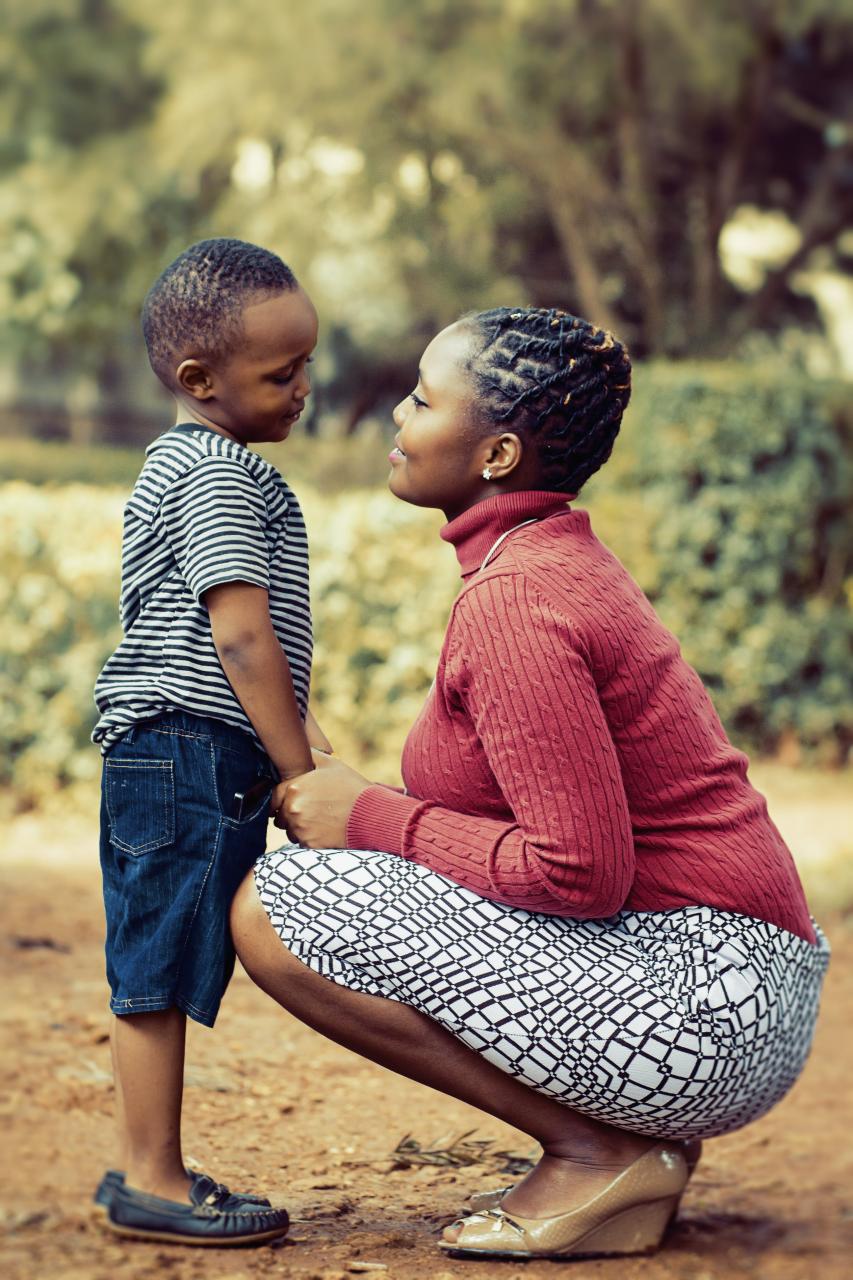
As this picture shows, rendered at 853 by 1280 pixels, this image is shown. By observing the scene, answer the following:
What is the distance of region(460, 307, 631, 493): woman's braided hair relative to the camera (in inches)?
99.3

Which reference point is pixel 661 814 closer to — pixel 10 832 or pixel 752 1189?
pixel 752 1189

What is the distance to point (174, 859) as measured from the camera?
2.45 metres

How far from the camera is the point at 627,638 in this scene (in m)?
2.44

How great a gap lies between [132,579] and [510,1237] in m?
1.28

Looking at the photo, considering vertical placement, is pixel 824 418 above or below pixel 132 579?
above

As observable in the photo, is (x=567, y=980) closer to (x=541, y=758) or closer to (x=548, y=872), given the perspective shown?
(x=548, y=872)

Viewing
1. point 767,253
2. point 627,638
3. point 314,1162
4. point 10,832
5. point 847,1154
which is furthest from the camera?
point 767,253

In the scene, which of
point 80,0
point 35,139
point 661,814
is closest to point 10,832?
point 661,814

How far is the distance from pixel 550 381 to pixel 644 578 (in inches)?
196

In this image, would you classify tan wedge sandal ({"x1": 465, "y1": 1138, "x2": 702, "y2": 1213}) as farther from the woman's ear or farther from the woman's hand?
the woman's ear

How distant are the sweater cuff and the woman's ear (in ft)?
1.90

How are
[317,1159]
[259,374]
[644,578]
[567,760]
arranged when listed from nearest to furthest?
[567,760] < [259,374] < [317,1159] < [644,578]

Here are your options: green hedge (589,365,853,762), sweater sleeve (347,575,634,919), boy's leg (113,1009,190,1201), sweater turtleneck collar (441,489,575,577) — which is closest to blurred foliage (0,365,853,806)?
green hedge (589,365,853,762)

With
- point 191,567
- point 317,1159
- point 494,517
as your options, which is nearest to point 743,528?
point 317,1159
